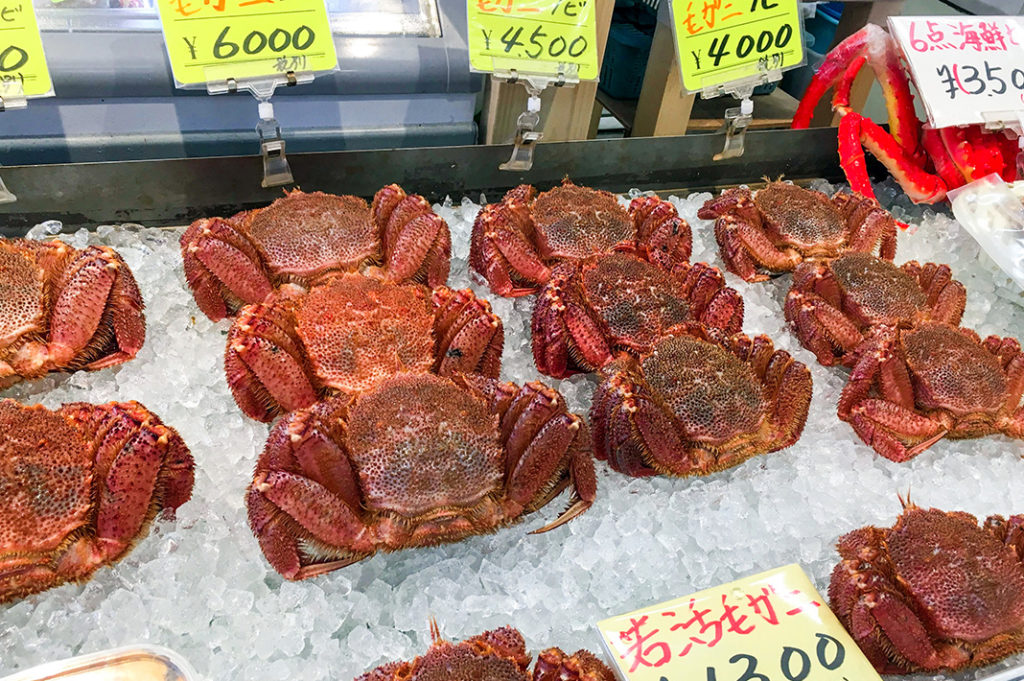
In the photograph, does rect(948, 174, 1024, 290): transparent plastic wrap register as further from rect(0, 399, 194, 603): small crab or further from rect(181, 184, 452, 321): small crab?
rect(0, 399, 194, 603): small crab

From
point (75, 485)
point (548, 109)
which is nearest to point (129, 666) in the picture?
point (75, 485)

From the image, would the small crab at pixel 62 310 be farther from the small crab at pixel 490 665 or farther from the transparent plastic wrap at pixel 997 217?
the transparent plastic wrap at pixel 997 217

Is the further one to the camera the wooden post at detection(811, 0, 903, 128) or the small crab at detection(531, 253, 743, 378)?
the wooden post at detection(811, 0, 903, 128)

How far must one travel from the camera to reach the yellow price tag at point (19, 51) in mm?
1674

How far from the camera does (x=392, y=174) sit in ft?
7.67

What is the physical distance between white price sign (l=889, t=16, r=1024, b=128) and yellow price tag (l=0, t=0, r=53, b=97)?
2.57 meters

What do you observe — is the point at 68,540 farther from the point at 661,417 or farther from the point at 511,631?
the point at 661,417

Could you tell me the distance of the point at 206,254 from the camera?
6.34ft

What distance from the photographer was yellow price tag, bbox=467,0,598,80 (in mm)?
2047

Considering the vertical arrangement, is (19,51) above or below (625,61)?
above

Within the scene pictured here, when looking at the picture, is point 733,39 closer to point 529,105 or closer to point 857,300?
point 529,105

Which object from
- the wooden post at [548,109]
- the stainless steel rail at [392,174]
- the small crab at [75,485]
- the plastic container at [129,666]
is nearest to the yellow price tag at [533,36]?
the wooden post at [548,109]

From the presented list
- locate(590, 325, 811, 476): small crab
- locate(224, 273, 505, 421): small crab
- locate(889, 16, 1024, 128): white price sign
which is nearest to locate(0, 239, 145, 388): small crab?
locate(224, 273, 505, 421): small crab

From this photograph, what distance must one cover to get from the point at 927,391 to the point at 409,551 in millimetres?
1444
